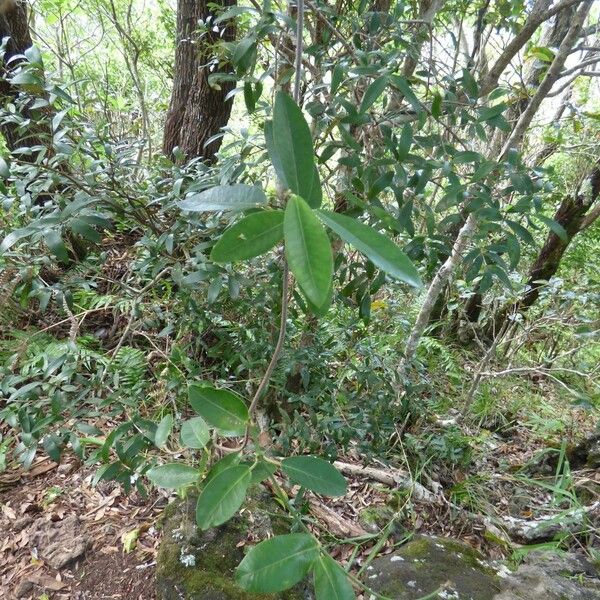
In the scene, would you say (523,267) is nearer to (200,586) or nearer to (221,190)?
(200,586)

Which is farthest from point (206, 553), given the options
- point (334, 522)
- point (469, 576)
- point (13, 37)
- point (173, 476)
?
point (13, 37)

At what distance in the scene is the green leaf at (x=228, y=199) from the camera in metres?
0.62

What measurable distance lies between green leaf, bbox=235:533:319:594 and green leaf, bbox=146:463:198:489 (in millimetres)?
245

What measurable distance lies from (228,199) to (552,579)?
74.2 inches

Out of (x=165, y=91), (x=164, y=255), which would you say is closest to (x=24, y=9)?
(x=165, y=91)

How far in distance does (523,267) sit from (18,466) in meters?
3.94

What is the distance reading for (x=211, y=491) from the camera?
678 millimetres

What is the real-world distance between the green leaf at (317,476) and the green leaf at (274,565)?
0.27 ft

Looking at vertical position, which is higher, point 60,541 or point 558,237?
point 558,237

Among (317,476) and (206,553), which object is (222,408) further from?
(206,553)

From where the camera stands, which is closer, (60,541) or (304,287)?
(304,287)

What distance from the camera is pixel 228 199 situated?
63 cm

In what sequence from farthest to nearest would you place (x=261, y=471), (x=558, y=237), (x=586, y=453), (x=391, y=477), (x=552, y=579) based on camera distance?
(x=558, y=237) < (x=586, y=453) < (x=391, y=477) < (x=552, y=579) < (x=261, y=471)

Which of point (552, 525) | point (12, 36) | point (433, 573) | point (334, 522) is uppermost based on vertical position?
point (12, 36)
